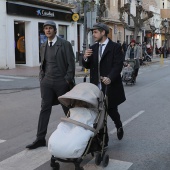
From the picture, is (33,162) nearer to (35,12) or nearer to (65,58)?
(65,58)

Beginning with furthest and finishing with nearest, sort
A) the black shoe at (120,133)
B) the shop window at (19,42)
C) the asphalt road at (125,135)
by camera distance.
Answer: the shop window at (19,42)
the black shoe at (120,133)
the asphalt road at (125,135)

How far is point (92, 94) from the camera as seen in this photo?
14.7ft

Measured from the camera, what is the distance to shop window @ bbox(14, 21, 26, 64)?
80.0 feet

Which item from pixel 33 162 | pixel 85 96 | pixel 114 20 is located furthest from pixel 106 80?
pixel 114 20

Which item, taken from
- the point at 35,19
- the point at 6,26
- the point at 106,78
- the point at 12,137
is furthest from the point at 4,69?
the point at 106,78

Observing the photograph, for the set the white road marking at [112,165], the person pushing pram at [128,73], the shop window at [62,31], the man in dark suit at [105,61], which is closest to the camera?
the white road marking at [112,165]

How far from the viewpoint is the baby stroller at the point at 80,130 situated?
4145mm

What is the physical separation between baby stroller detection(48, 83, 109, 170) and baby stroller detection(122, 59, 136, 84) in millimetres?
9331

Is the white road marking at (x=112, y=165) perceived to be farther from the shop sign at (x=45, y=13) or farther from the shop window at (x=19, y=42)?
the shop sign at (x=45, y=13)

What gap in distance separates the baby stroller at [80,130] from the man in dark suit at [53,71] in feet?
2.66

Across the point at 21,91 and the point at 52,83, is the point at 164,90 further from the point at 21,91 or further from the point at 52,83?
the point at 52,83

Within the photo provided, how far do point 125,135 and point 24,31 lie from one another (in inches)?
760

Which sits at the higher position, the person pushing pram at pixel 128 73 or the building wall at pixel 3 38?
the building wall at pixel 3 38

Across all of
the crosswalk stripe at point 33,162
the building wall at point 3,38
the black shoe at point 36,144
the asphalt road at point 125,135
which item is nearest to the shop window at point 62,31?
the building wall at point 3,38
